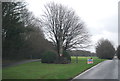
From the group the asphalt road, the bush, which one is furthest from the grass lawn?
the bush

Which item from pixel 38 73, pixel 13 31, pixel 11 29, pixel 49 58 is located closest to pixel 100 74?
pixel 38 73

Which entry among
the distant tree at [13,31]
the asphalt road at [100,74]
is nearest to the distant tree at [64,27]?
the distant tree at [13,31]

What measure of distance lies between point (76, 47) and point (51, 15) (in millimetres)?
10040

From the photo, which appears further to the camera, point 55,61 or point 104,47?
point 104,47

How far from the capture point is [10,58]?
25.4 m

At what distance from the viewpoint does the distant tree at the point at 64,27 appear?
137 feet

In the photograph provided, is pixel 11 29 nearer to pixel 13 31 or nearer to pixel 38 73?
pixel 13 31

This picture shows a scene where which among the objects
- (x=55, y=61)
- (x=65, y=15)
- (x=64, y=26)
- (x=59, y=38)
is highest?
(x=65, y=15)

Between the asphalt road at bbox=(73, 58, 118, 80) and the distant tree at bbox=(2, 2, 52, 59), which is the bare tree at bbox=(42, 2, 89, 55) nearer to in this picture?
the distant tree at bbox=(2, 2, 52, 59)

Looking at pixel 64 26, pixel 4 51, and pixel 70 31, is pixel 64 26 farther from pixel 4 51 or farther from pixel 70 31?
pixel 4 51

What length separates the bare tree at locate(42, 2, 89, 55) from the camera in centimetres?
4180

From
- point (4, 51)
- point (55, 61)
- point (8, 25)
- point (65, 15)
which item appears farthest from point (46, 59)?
point (65, 15)

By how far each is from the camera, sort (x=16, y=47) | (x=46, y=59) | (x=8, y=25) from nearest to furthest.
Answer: (x=8, y=25), (x=16, y=47), (x=46, y=59)

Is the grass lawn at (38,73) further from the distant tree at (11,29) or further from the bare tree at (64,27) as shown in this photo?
the bare tree at (64,27)
